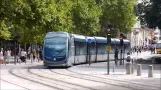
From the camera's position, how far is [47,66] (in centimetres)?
4106

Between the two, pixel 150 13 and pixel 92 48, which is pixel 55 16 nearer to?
pixel 92 48

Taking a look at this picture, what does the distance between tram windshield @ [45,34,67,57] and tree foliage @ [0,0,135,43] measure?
9029mm

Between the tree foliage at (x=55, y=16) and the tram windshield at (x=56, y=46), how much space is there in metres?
9.03

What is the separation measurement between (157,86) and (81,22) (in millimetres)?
55002

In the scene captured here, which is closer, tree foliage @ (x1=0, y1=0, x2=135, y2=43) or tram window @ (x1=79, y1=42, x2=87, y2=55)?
tram window @ (x1=79, y1=42, x2=87, y2=55)

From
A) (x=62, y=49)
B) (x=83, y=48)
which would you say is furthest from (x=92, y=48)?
(x=62, y=49)

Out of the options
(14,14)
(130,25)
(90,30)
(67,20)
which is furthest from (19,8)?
(130,25)

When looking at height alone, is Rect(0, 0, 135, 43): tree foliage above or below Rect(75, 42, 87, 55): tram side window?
above

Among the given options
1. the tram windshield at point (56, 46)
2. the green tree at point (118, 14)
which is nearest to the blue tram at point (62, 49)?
the tram windshield at point (56, 46)

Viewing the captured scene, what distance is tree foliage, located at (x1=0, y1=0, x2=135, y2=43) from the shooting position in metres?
47.8

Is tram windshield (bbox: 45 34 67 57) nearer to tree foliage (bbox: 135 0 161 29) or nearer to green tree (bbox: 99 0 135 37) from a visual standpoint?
tree foliage (bbox: 135 0 161 29)

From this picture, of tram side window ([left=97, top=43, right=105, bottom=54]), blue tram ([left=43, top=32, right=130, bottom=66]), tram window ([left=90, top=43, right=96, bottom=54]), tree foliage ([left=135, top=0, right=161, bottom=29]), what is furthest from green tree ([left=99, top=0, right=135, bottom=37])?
blue tram ([left=43, top=32, right=130, bottom=66])

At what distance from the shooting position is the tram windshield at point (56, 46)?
3900 cm

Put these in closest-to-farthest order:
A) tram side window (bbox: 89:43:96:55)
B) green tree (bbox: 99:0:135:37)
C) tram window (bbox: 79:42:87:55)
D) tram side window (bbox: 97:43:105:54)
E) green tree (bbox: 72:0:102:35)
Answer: tram window (bbox: 79:42:87:55) < tram side window (bbox: 89:43:96:55) < tram side window (bbox: 97:43:105:54) < green tree (bbox: 72:0:102:35) < green tree (bbox: 99:0:135:37)
